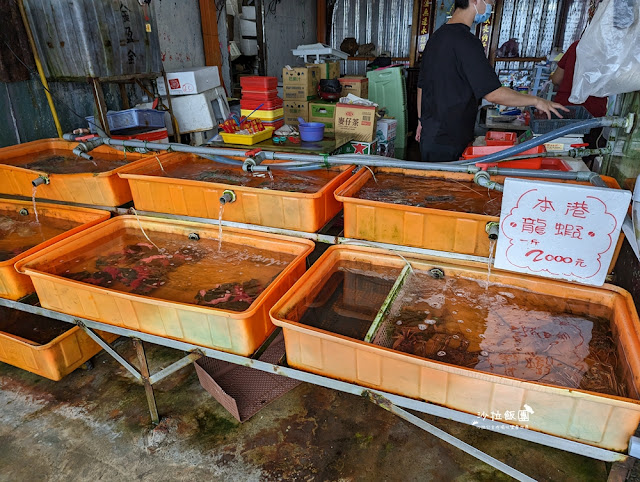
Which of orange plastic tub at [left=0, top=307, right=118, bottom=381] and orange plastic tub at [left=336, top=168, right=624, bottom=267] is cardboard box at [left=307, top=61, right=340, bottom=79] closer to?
orange plastic tub at [left=336, top=168, right=624, bottom=267]

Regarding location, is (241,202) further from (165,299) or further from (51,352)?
(51,352)

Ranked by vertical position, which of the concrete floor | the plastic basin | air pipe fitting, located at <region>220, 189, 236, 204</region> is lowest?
the concrete floor

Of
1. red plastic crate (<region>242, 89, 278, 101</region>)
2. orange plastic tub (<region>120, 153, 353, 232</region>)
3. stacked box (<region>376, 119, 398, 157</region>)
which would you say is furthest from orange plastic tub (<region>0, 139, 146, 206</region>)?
stacked box (<region>376, 119, 398, 157</region>)

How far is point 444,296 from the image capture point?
196cm

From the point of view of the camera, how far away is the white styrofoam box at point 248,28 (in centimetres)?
816

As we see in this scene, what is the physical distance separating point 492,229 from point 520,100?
1.23 metres

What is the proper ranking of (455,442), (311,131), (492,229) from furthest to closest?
(311,131)
(492,229)
(455,442)

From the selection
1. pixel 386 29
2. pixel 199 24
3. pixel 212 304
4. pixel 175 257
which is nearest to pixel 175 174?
pixel 175 257

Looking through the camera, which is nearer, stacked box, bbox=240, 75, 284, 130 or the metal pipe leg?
the metal pipe leg

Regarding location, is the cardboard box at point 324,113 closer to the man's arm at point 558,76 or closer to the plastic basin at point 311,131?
the plastic basin at point 311,131

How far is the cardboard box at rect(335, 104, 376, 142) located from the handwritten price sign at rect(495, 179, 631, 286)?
3.75 metres

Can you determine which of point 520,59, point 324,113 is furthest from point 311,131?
point 520,59

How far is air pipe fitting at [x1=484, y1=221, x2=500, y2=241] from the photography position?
185 cm

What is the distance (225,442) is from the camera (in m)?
2.40
